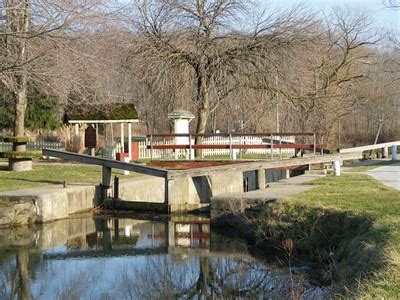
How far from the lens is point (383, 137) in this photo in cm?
6631

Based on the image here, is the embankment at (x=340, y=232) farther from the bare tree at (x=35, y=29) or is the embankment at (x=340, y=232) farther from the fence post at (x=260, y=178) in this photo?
the bare tree at (x=35, y=29)

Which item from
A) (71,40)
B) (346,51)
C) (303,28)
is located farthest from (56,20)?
(346,51)

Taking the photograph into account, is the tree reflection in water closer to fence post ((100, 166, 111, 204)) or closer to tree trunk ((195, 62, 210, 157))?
fence post ((100, 166, 111, 204))

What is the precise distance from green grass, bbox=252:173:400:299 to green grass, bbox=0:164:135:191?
29.3ft

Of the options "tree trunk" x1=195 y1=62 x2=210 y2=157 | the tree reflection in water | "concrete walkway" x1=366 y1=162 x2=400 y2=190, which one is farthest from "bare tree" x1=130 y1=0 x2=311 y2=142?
the tree reflection in water

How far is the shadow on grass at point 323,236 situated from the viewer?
9.61 m

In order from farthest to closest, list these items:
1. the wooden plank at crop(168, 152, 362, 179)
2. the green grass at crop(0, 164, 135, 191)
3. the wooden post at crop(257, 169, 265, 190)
→ 1. the green grass at crop(0, 164, 135, 191)
2. the wooden post at crop(257, 169, 265, 190)
3. the wooden plank at crop(168, 152, 362, 179)

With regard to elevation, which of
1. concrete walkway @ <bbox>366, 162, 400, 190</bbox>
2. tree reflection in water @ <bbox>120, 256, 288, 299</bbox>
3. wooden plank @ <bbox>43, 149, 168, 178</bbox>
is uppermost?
wooden plank @ <bbox>43, 149, 168, 178</bbox>

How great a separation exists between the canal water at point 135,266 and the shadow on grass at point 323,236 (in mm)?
465

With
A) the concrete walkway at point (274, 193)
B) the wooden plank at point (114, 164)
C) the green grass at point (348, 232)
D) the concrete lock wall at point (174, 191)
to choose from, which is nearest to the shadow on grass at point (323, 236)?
the green grass at point (348, 232)

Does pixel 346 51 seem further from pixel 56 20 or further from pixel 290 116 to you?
pixel 56 20

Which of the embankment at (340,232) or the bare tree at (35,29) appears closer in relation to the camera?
the embankment at (340,232)

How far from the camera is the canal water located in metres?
10.6

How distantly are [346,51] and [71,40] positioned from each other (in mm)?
36568
